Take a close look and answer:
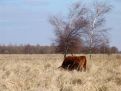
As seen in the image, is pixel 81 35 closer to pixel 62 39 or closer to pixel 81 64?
pixel 62 39

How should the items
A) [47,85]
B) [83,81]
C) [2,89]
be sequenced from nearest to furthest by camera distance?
1. [2,89]
2. [47,85]
3. [83,81]

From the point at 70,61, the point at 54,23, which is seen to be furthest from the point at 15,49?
the point at 70,61

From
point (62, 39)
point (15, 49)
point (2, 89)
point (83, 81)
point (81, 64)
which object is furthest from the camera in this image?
point (15, 49)

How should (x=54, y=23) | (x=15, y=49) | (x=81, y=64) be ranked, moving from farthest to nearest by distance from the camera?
(x=15, y=49) → (x=54, y=23) → (x=81, y=64)

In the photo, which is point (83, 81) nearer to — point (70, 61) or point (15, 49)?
point (70, 61)

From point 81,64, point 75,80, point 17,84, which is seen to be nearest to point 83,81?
point 75,80

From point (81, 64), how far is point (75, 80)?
15.4 ft

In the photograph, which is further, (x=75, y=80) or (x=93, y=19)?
(x=93, y=19)

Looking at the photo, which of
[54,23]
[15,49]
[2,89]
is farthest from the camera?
[15,49]

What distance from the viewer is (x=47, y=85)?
10430 millimetres

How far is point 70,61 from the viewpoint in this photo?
16.9 metres

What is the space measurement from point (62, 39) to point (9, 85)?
24034 mm

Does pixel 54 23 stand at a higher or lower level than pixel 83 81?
higher

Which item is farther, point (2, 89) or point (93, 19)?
point (93, 19)
